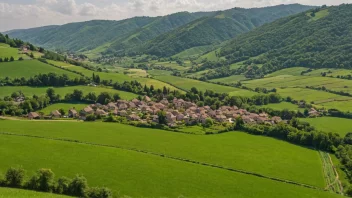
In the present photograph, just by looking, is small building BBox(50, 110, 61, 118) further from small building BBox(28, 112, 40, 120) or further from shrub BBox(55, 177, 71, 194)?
shrub BBox(55, 177, 71, 194)

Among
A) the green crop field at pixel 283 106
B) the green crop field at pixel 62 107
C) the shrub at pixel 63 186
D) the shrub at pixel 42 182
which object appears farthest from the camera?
the green crop field at pixel 283 106

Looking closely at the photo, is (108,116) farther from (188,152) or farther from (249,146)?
(249,146)

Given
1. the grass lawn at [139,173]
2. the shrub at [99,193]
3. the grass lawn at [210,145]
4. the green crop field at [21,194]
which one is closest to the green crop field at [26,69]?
the grass lawn at [210,145]

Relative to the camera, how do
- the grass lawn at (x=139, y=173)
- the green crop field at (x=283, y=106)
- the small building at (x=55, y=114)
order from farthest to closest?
the green crop field at (x=283, y=106), the small building at (x=55, y=114), the grass lawn at (x=139, y=173)

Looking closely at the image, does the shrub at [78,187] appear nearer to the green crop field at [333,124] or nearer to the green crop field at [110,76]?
the green crop field at [333,124]

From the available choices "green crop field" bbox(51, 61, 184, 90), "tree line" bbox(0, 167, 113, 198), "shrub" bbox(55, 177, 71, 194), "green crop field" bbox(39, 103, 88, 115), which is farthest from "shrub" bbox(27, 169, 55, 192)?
"green crop field" bbox(51, 61, 184, 90)
